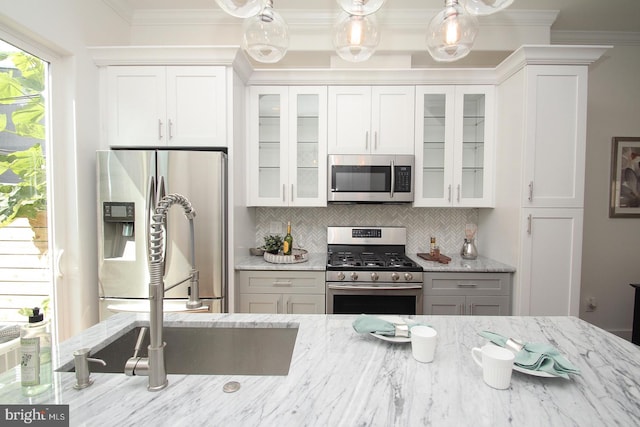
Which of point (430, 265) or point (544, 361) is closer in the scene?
point (544, 361)

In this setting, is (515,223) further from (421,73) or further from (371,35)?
(371,35)

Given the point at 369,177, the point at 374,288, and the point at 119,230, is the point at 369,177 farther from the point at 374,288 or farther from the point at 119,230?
the point at 119,230

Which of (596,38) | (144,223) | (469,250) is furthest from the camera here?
(596,38)

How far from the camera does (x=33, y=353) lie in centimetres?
78

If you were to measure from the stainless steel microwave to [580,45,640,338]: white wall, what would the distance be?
6.08 ft

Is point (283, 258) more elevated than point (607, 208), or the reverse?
point (607, 208)

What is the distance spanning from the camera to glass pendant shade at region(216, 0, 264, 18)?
1.01 meters

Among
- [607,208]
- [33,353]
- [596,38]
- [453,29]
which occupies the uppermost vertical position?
[596,38]

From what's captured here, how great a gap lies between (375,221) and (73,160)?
8.07 feet

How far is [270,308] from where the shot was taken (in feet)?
8.09

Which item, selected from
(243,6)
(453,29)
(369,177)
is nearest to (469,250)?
(369,177)

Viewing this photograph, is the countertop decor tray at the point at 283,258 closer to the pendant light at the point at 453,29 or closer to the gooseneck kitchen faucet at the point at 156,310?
the gooseneck kitchen faucet at the point at 156,310

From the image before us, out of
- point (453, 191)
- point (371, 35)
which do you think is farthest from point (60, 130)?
point (453, 191)
